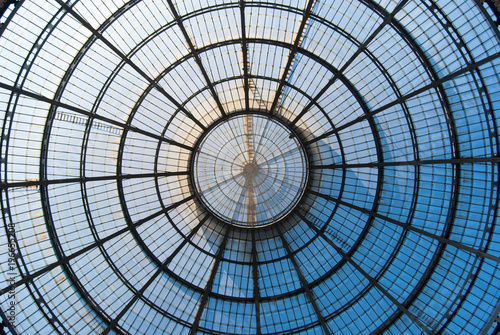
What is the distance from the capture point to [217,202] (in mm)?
28531

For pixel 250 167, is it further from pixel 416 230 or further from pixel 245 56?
pixel 416 230

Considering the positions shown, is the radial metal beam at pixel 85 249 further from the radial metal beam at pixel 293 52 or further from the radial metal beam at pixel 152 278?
the radial metal beam at pixel 293 52

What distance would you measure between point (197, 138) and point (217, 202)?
208 inches

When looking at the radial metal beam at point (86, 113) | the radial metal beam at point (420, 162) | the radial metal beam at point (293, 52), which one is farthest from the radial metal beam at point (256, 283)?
the radial metal beam at point (293, 52)

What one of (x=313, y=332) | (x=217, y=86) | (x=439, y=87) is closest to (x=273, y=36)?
(x=217, y=86)

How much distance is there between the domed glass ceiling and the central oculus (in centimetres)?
11

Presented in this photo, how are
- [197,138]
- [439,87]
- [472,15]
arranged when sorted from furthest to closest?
1. [197,138]
2. [439,87]
3. [472,15]

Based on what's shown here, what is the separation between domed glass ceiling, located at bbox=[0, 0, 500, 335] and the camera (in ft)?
73.5

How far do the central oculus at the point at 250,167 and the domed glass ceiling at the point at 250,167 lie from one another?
0.11 m

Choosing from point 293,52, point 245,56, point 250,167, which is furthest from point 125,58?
point 250,167

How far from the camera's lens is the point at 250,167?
28.0 m

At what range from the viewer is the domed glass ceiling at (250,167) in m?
22.4

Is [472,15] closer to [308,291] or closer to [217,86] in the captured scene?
[217,86]

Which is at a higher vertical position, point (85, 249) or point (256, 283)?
point (85, 249)
